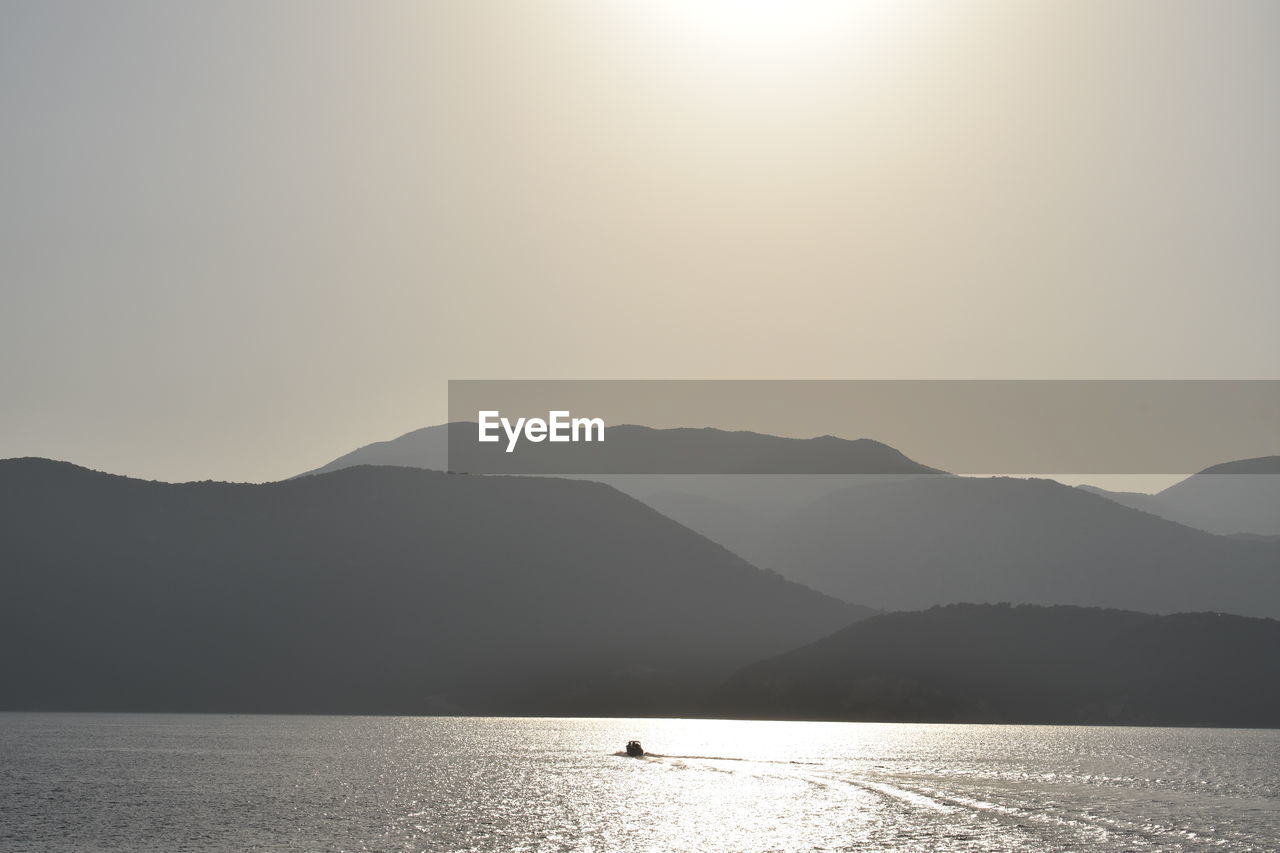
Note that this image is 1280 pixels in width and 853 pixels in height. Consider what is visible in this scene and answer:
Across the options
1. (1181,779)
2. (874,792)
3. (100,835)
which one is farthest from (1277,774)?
(100,835)

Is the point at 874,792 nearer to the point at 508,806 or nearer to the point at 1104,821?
the point at 1104,821

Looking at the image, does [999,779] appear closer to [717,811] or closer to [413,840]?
[717,811]

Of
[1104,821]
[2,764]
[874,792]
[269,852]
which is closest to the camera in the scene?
[269,852]

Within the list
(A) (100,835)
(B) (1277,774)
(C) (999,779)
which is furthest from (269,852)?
(B) (1277,774)

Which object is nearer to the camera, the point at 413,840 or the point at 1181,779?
the point at 413,840

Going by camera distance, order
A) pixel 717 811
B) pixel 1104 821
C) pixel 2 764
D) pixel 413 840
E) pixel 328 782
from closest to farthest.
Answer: pixel 413 840
pixel 1104 821
pixel 717 811
pixel 328 782
pixel 2 764

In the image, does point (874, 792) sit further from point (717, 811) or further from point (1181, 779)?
point (1181, 779)

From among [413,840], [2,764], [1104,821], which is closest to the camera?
[413,840]

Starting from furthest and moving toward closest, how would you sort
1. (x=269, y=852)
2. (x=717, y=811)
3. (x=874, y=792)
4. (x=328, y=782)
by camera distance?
(x=328, y=782)
(x=874, y=792)
(x=717, y=811)
(x=269, y=852)

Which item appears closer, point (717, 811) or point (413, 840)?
point (413, 840)
